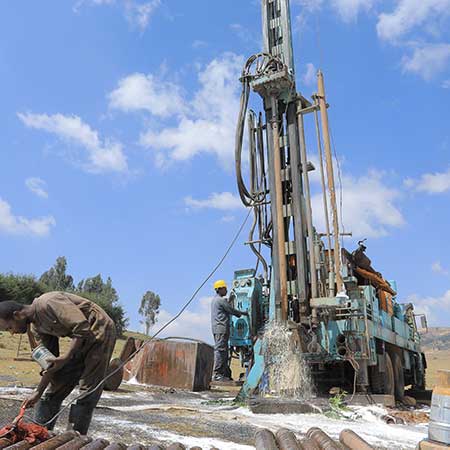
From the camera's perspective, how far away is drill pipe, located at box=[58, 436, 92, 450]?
3.17 meters

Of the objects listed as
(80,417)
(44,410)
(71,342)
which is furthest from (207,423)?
(71,342)

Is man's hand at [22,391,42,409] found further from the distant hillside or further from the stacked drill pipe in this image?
the distant hillside

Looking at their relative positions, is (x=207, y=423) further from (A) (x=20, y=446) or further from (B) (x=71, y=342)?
(A) (x=20, y=446)

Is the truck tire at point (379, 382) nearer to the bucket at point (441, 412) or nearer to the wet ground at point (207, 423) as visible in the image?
the wet ground at point (207, 423)

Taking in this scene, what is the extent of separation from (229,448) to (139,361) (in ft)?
22.8

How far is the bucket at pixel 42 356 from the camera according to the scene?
376 cm

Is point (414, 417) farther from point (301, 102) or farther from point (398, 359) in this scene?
point (301, 102)

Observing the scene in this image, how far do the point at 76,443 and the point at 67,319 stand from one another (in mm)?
884

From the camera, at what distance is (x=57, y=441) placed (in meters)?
3.26

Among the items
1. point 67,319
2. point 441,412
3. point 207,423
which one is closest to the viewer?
point 441,412

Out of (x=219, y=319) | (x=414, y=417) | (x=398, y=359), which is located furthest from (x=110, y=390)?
(x=398, y=359)

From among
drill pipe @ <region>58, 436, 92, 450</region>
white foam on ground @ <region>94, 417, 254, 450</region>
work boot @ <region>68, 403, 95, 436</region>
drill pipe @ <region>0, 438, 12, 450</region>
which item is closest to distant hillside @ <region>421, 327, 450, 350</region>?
white foam on ground @ <region>94, 417, 254, 450</region>

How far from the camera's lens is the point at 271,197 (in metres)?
9.20

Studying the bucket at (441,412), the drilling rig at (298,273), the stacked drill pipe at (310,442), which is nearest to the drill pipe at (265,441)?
the stacked drill pipe at (310,442)
